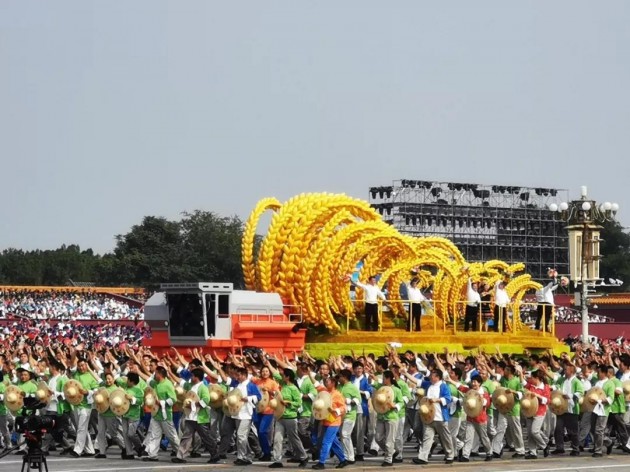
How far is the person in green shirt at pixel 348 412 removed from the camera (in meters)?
21.2

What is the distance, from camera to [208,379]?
2284cm

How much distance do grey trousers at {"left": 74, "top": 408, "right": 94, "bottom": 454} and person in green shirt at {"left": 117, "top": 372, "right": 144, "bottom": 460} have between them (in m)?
0.80

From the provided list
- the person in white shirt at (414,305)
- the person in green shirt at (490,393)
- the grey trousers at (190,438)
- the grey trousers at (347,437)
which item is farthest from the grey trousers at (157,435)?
the person in white shirt at (414,305)

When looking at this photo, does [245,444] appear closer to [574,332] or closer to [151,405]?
[151,405]

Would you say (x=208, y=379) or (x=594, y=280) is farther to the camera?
(x=594, y=280)

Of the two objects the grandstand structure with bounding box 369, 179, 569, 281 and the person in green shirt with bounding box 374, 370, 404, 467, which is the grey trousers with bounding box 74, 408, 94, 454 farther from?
the grandstand structure with bounding box 369, 179, 569, 281

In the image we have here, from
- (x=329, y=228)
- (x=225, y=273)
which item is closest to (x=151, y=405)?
(x=329, y=228)

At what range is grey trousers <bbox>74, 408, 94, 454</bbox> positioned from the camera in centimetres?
2303

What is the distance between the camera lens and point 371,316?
37938 mm

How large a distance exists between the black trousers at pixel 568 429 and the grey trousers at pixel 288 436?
491 cm

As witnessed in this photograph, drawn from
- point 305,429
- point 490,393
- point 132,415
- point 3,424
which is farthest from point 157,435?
point 490,393

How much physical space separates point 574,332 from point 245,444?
42515mm

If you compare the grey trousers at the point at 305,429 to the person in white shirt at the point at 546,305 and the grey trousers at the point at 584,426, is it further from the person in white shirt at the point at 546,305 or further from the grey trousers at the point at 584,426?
the person in white shirt at the point at 546,305

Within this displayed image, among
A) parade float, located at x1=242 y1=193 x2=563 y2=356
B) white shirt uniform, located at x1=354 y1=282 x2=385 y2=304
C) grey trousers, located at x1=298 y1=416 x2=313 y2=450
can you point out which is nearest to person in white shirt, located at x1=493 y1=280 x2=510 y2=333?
parade float, located at x1=242 y1=193 x2=563 y2=356
